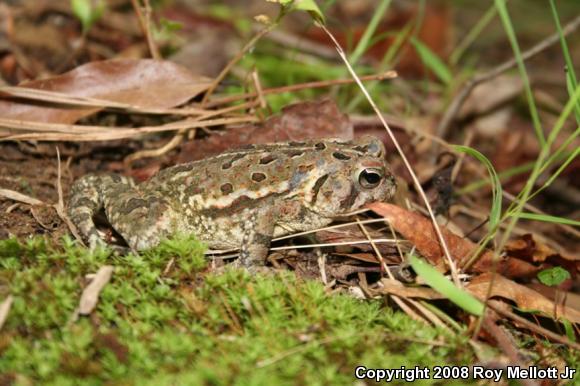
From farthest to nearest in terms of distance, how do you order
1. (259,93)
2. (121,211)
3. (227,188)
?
(259,93) → (227,188) → (121,211)

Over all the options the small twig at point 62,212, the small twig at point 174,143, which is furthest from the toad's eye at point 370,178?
the small twig at point 62,212

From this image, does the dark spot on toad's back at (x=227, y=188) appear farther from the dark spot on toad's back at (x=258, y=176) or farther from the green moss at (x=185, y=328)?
the green moss at (x=185, y=328)

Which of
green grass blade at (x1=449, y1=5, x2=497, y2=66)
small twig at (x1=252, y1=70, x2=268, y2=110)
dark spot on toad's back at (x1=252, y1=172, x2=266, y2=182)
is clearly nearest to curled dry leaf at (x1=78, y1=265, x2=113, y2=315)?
dark spot on toad's back at (x1=252, y1=172, x2=266, y2=182)

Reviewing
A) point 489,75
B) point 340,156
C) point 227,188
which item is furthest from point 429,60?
point 227,188

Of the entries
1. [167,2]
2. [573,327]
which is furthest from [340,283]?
[167,2]

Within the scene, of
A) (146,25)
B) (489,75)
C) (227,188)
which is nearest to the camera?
(227,188)

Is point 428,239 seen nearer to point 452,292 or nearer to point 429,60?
point 452,292
